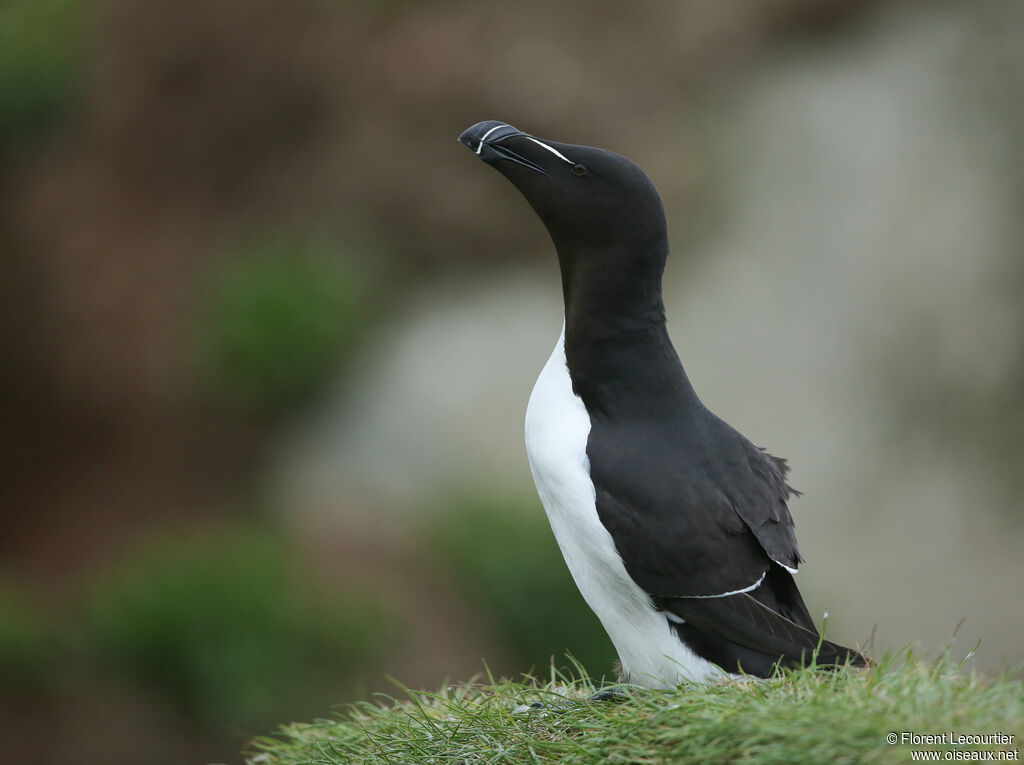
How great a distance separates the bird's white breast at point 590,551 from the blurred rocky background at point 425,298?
16.3 feet

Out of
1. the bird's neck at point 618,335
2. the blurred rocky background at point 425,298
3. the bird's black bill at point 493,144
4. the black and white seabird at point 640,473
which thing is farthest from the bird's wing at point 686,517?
the blurred rocky background at point 425,298

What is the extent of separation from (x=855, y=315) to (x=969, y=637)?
2804mm

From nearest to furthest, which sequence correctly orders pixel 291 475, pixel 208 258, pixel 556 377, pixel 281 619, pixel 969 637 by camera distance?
1. pixel 556 377
2. pixel 281 619
3. pixel 969 637
4. pixel 291 475
5. pixel 208 258

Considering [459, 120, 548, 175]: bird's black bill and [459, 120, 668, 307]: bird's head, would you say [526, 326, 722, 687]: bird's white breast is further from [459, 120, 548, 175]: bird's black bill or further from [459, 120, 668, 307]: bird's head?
[459, 120, 548, 175]: bird's black bill

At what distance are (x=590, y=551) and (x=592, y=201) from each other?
1.05 m

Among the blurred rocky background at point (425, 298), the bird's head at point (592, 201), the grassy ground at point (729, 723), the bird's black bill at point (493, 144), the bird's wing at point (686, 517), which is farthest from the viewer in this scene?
the blurred rocky background at point (425, 298)

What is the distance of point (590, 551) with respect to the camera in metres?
3.45

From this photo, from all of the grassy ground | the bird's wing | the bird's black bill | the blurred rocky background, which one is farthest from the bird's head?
the blurred rocky background

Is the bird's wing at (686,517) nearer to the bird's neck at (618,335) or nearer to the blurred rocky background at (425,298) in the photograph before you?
the bird's neck at (618,335)

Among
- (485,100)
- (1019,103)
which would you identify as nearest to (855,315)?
(1019,103)

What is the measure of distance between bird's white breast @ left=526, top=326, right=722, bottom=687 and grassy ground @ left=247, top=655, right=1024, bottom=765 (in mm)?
106

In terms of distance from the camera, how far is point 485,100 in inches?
401

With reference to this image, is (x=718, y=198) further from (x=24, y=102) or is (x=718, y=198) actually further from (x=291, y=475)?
(x=24, y=102)

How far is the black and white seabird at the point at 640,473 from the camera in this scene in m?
3.39
